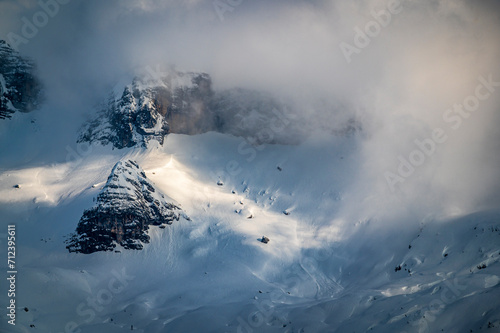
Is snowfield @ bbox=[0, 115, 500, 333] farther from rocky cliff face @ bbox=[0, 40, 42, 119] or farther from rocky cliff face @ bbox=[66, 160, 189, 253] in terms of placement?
rocky cliff face @ bbox=[0, 40, 42, 119]

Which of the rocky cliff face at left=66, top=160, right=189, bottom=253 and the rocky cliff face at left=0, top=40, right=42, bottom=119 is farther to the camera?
the rocky cliff face at left=0, top=40, right=42, bottom=119

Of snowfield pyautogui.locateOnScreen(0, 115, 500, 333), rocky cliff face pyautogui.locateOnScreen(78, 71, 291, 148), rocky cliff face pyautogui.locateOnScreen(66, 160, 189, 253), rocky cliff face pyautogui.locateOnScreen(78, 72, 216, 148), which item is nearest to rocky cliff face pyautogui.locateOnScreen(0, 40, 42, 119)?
snowfield pyautogui.locateOnScreen(0, 115, 500, 333)

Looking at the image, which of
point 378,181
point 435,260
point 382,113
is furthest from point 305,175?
point 435,260

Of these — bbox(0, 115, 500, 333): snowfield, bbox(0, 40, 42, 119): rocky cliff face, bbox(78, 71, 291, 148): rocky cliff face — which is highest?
bbox(0, 40, 42, 119): rocky cliff face

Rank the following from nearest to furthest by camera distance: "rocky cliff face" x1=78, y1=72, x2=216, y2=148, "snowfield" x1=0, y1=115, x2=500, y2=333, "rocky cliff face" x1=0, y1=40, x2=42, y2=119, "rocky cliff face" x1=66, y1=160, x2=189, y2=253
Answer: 1. "snowfield" x1=0, y1=115, x2=500, y2=333
2. "rocky cliff face" x1=66, y1=160, x2=189, y2=253
3. "rocky cliff face" x1=78, y1=72, x2=216, y2=148
4. "rocky cliff face" x1=0, y1=40, x2=42, y2=119

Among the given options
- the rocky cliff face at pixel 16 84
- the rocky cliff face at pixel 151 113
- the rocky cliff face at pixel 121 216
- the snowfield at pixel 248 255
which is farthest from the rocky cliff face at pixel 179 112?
the rocky cliff face at pixel 121 216

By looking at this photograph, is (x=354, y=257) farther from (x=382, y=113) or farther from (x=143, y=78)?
(x=143, y=78)
